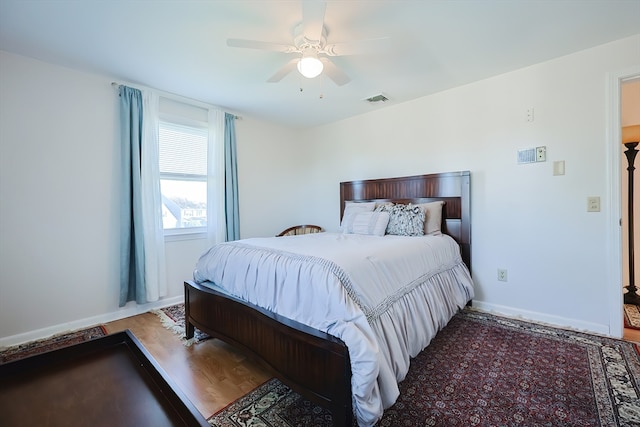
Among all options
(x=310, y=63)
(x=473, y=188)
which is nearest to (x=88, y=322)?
(x=310, y=63)

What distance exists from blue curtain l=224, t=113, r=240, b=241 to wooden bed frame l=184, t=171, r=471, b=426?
1.36 metres

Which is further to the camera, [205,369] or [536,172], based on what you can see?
[536,172]

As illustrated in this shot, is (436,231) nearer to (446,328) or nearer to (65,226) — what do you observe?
(446,328)

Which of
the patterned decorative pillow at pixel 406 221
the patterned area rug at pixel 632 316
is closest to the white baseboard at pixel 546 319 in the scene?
the patterned area rug at pixel 632 316

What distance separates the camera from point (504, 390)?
5.20 feet

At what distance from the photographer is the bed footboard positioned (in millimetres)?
1253

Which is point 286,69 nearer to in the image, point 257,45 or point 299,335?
point 257,45

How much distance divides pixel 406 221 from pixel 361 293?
1.50m

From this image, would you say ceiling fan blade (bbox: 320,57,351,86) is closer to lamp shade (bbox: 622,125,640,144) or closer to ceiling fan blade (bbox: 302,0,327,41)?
ceiling fan blade (bbox: 302,0,327,41)

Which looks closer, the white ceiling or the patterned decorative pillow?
the white ceiling

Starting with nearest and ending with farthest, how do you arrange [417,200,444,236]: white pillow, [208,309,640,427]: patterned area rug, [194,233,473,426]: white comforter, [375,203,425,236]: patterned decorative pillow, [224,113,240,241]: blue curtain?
[194,233,473,426]: white comforter < [208,309,640,427]: patterned area rug < [375,203,425,236]: patterned decorative pillow < [417,200,444,236]: white pillow < [224,113,240,241]: blue curtain

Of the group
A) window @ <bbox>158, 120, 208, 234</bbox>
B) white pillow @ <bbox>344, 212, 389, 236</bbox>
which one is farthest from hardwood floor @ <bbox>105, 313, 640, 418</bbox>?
white pillow @ <bbox>344, 212, 389, 236</bbox>

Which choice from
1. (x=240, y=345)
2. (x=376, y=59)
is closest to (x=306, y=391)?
Answer: (x=240, y=345)

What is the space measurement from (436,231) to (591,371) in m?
1.46
